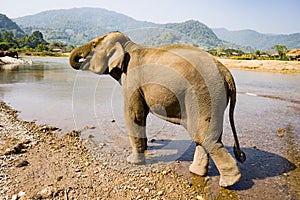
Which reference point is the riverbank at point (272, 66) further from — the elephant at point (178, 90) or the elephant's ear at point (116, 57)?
the elephant's ear at point (116, 57)

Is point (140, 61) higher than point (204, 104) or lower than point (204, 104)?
higher

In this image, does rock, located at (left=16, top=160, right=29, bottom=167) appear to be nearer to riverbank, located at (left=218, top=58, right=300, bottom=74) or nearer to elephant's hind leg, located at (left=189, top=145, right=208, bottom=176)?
elephant's hind leg, located at (left=189, top=145, right=208, bottom=176)

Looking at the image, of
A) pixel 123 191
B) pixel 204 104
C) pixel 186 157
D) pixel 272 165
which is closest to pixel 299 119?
pixel 272 165

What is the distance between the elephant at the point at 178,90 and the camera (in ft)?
12.2

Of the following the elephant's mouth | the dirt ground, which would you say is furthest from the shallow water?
the elephant's mouth

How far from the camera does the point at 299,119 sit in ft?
26.7

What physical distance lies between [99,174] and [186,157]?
1.74 meters

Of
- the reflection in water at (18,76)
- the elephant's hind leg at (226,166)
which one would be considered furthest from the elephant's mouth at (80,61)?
the reflection in water at (18,76)

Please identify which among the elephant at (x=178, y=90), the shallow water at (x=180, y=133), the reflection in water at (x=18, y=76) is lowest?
the reflection in water at (x=18, y=76)

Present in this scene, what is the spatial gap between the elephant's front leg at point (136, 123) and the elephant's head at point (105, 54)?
65cm

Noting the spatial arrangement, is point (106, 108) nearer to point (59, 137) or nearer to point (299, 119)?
point (59, 137)

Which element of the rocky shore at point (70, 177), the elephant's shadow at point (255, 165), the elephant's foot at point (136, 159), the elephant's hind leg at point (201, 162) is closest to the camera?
the rocky shore at point (70, 177)

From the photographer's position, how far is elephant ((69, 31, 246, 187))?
3732 millimetres

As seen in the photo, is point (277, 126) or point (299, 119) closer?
point (277, 126)
